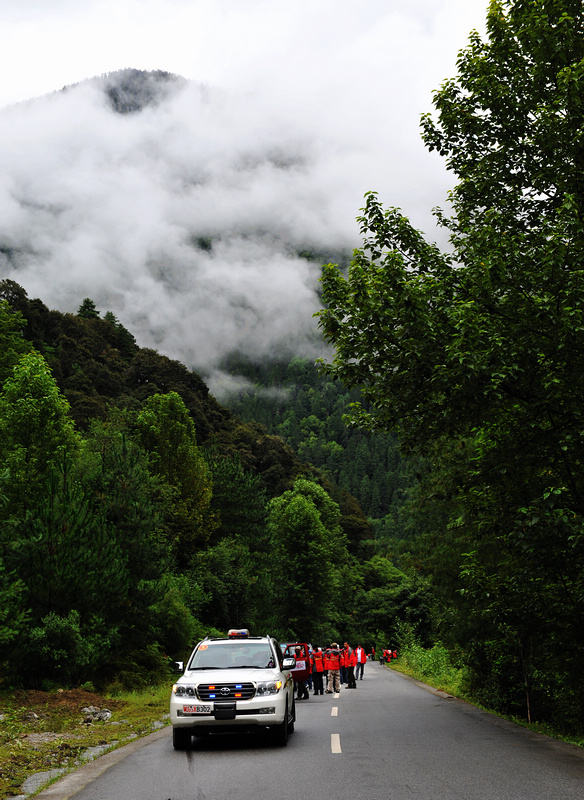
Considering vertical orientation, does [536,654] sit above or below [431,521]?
below

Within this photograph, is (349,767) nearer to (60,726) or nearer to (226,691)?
(226,691)

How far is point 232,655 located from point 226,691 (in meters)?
1.44

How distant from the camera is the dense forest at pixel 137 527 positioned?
20359 millimetres

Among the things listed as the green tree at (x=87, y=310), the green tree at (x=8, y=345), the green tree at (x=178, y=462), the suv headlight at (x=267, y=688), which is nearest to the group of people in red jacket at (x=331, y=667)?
the suv headlight at (x=267, y=688)

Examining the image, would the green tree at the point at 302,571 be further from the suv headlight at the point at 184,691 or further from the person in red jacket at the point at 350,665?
the suv headlight at the point at 184,691

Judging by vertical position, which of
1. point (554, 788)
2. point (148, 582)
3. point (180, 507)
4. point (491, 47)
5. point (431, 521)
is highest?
point (491, 47)

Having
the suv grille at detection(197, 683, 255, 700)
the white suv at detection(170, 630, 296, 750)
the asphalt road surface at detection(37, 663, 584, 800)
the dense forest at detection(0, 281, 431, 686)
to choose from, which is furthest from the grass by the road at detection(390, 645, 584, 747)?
the suv grille at detection(197, 683, 255, 700)

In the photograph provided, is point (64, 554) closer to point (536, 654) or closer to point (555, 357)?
point (536, 654)

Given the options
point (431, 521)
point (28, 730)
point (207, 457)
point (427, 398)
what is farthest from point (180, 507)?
point (427, 398)

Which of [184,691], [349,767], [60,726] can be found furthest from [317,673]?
[349,767]

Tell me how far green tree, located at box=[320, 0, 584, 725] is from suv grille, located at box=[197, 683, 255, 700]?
14.2 ft

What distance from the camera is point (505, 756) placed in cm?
995

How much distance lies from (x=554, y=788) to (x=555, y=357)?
17.7 ft

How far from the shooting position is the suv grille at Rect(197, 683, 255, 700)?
10656 mm
